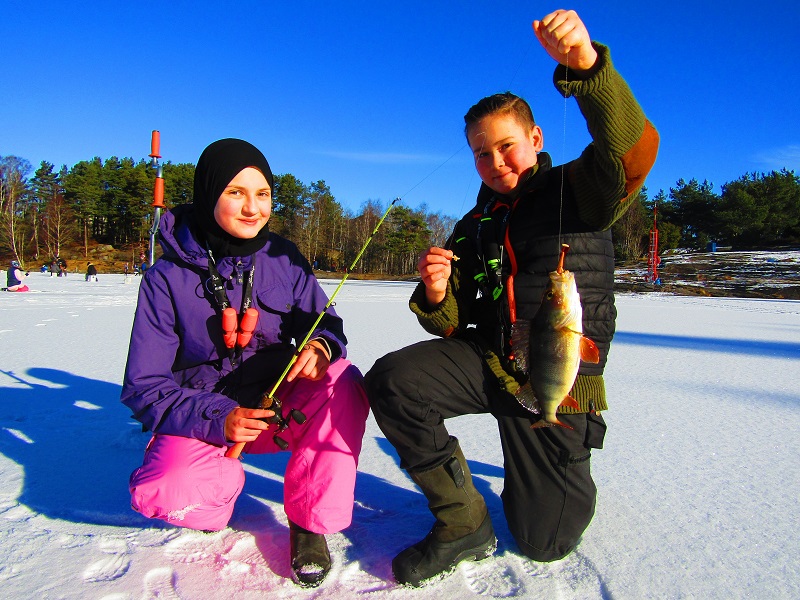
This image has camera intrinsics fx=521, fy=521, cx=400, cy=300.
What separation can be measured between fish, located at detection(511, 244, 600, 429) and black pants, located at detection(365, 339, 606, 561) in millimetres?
293

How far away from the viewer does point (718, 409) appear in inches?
148

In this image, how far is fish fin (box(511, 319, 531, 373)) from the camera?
6.04 ft

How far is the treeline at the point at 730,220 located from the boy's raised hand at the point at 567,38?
42540mm

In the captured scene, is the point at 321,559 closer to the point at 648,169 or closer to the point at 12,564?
the point at 12,564

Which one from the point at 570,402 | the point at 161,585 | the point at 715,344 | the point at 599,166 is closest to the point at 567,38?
the point at 599,166

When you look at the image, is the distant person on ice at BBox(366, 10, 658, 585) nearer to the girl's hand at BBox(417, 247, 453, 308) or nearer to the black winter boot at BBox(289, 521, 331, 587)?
the girl's hand at BBox(417, 247, 453, 308)

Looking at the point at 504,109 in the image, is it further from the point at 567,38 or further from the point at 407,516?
the point at 407,516

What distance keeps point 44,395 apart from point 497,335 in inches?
135

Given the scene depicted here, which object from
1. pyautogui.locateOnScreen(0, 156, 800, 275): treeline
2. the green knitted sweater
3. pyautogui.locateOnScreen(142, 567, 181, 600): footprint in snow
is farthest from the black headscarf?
pyautogui.locateOnScreen(0, 156, 800, 275): treeline

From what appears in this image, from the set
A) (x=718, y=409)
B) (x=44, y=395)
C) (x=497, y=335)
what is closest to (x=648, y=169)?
(x=497, y=335)

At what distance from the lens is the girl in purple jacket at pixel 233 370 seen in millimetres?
1875

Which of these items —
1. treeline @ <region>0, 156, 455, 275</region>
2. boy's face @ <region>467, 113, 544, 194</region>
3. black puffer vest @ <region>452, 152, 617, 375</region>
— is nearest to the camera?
black puffer vest @ <region>452, 152, 617, 375</region>

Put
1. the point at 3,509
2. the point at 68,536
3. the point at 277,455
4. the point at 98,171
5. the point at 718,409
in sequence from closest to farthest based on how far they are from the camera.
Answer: the point at 68,536, the point at 3,509, the point at 277,455, the point at 718,409, the point at 98,171

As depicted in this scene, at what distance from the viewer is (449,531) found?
184 centimetres
